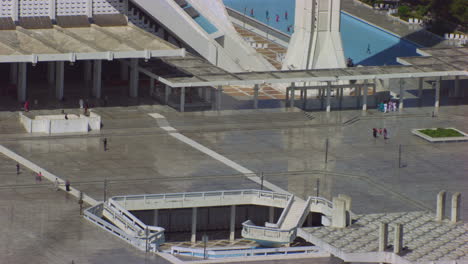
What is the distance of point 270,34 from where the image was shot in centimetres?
13762

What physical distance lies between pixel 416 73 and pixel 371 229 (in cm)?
3195

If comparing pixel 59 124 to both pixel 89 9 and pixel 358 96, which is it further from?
pixel 358 96

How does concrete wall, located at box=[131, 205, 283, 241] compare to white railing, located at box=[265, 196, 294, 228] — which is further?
concrete wall, located at box=[131, 205, 283, 241]

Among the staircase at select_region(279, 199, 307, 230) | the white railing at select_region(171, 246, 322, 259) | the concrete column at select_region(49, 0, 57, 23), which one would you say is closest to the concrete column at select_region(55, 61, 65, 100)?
the concrete column at select_region(49, 0, 57, 23)

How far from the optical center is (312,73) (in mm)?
112562

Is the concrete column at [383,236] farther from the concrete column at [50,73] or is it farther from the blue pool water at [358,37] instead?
the blue pool water at [358,37]

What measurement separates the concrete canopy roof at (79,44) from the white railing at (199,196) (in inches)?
855

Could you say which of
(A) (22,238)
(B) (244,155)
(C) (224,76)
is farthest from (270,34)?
(A) (22,238)

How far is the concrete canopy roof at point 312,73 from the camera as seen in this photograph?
109 m

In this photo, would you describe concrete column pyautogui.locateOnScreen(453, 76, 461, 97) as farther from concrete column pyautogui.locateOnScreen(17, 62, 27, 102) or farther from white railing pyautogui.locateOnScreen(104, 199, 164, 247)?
white railing pyautogui.locateOnScreen(104, 199, 164, 247)

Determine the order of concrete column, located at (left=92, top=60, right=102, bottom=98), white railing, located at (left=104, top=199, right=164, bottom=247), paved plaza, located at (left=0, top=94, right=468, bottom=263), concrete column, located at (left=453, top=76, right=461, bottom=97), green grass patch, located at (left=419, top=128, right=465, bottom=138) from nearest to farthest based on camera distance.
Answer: white railing, located at (left=104, top=199, right=164, bottom=247) < paved plaza, located at (left=0, top=94, right=468, bottom=263) < green grass patch, located at (left=419, top=128, right=465, bottom=138) < concrete column, located at (left=92, top=60, right=102, bottom=98) < concrete column, located at (left=453, top=76, right=461, bottom=97)

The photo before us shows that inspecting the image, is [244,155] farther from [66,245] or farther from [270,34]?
[270,34]

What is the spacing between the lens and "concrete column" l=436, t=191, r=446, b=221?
86.1 metres

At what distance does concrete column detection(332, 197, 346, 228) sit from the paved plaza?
3.83 metres
